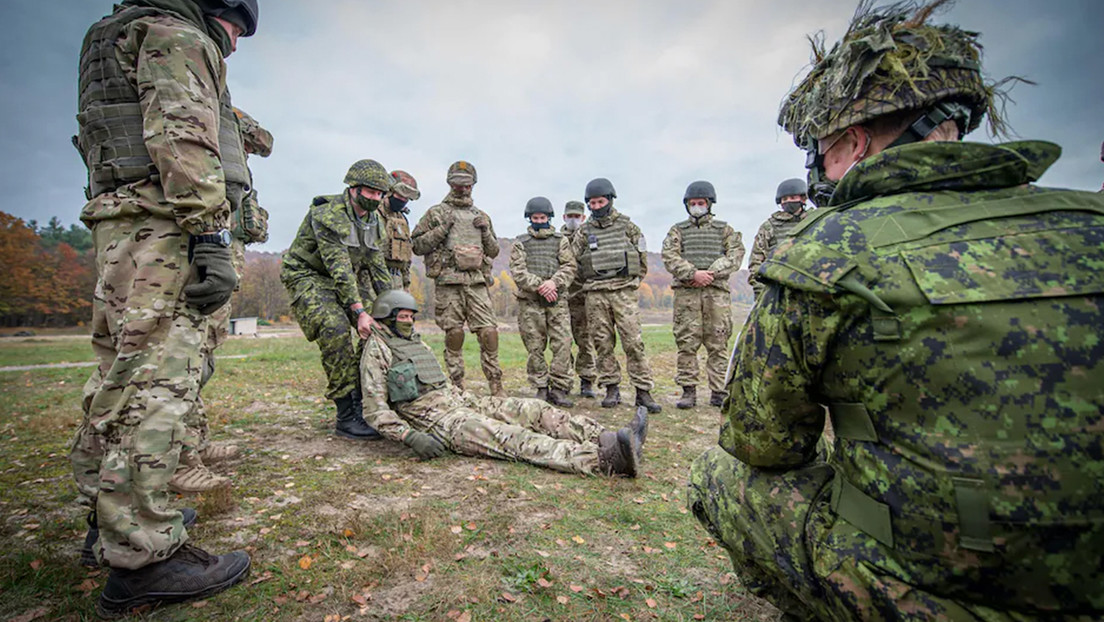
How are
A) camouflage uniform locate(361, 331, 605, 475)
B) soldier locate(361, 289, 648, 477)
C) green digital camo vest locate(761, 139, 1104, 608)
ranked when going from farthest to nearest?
camouflage uniform locate(361, 331, 605, 475) < soldier locate(361, 289, 648, 477) < green digital camo vest locate(761, 139, 1104, 608)

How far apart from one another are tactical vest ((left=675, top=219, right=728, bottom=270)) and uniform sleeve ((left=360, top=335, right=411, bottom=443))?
14.6 ft

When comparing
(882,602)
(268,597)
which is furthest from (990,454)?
(268,597)

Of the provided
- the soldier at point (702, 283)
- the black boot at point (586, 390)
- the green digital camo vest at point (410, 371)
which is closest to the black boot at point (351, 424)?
the green digital camo vest at point (410, 371)

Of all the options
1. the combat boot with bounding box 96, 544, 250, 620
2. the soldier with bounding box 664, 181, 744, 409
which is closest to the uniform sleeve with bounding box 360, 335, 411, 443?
the combat boot with bounding box 96, 544, 250, 620

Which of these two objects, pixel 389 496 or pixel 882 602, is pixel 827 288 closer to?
pixel 882 602

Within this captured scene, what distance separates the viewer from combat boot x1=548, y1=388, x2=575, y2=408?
21.8 ft

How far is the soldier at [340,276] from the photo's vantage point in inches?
190

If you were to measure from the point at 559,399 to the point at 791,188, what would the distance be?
4.46 m

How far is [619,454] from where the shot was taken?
370 centimetres

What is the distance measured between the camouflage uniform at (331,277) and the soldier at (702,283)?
4.11m

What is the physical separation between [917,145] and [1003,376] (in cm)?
66

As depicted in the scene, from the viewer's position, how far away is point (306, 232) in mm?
5105

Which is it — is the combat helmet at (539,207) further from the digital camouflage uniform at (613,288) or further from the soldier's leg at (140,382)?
the soldier's leg at (140,382)

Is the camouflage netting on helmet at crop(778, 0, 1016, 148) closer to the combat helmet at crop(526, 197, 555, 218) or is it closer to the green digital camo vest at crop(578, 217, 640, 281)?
the green digital camo vest at crop(578, 217, 640, 281)
